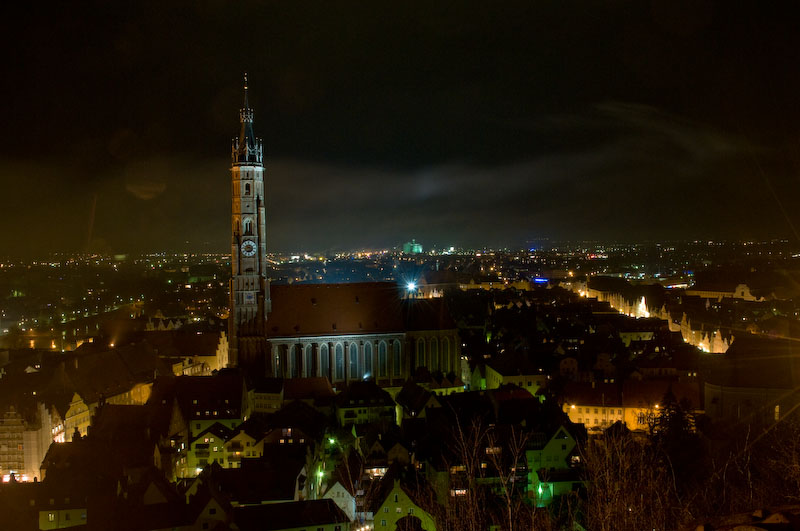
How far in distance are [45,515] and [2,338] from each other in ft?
198

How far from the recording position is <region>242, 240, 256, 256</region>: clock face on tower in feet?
149

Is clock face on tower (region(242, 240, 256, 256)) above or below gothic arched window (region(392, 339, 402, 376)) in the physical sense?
above

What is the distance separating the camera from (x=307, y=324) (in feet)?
147

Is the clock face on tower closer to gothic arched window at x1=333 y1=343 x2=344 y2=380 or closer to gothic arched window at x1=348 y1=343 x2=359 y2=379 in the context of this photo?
gothic arched window at x1=333 y1=343 x2=344 y2=380

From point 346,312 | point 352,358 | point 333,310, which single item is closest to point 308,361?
point 352,358

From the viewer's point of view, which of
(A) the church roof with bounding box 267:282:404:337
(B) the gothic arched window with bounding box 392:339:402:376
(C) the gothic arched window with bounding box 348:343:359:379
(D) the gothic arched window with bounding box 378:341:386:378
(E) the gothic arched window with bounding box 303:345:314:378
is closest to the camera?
(E) the gothic arched window with bounding box 303:345:314:378

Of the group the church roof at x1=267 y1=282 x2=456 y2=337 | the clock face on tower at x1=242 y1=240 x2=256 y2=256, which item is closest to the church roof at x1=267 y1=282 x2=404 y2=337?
the church roof at x1=267 y1=282 x2=456 y2=337

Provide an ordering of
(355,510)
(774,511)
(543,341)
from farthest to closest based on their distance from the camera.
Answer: (543,341) → (355,510) → (774,511)

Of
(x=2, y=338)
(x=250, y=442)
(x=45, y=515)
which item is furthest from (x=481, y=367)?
(x=2, y=338)

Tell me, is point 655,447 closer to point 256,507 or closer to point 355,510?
point 355,510

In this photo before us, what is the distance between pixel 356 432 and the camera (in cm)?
3603

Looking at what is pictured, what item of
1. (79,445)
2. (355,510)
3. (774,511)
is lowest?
(355,510)

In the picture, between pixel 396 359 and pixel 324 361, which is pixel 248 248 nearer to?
pixel 324 361

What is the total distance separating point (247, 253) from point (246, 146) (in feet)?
22.5
